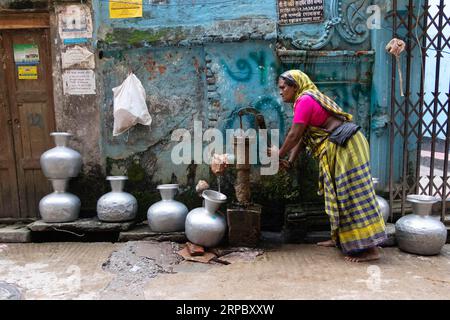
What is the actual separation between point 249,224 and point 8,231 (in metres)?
2.71

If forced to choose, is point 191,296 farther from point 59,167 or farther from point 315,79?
point 315,79

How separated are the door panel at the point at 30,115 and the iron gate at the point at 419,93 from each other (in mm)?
3944

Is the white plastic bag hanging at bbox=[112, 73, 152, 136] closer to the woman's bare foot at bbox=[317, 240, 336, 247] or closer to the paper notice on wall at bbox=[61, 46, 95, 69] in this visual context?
the paper notice on wall at bbox=[61, 46, 95, 69]

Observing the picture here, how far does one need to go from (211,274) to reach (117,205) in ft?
4.71

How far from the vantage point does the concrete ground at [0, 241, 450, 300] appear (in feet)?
10.6

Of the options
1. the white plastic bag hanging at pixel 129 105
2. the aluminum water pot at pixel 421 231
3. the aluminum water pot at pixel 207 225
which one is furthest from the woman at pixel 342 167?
the white plastic bag hanging at pixel 129 105

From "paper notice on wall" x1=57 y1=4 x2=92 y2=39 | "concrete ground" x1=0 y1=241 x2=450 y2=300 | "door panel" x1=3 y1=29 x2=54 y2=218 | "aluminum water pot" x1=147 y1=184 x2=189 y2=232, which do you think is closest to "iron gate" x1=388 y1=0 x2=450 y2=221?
"concrete ground" x1=0 y1=241 x2=450 y2=300

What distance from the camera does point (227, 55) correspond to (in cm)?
462

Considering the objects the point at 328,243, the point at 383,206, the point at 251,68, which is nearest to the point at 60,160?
the point at 251,68

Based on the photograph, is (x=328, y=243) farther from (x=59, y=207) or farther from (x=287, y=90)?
(x=59, y=207)

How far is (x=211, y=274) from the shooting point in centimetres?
364

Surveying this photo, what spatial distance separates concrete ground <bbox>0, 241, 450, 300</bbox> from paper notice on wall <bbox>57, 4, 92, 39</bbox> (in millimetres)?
2402
